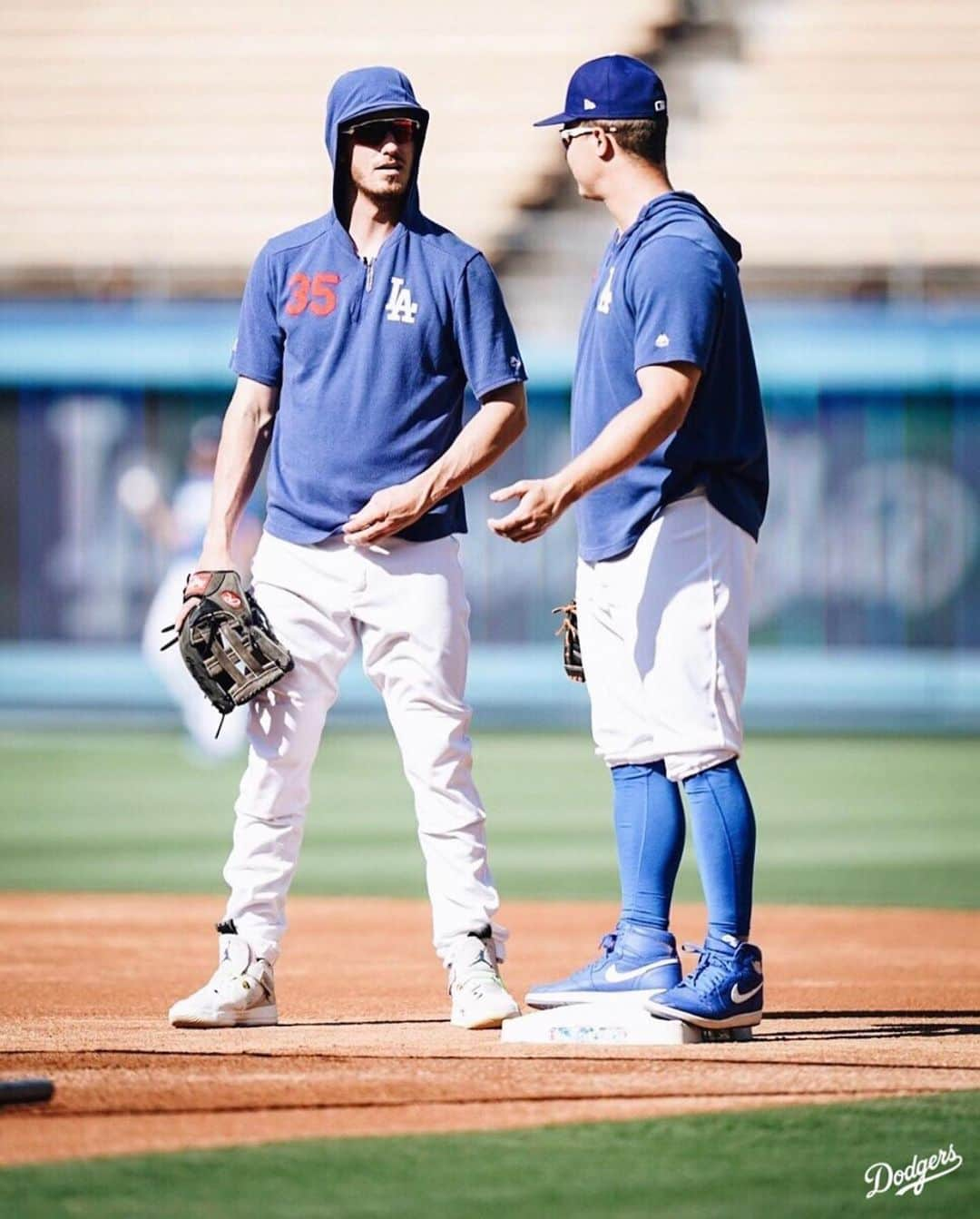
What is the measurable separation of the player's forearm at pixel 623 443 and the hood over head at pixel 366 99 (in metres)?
0.90

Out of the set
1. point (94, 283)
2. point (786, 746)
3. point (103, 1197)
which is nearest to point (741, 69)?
point (94, 283)

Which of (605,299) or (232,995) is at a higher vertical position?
(605,299)

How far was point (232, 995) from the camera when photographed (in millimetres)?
4727

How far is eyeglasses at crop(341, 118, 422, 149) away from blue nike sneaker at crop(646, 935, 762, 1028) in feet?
6.07

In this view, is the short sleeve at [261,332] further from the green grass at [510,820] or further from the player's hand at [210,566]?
the green grass at [510,820]

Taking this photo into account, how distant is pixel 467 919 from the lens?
4832 millimetres

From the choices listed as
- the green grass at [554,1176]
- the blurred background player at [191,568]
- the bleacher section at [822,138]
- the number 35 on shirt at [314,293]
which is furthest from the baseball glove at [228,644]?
the bleacher section at [822,138]

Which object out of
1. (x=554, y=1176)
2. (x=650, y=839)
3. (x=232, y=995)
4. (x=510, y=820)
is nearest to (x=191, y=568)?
(x=510, y=820)

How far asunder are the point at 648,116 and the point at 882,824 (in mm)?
6732

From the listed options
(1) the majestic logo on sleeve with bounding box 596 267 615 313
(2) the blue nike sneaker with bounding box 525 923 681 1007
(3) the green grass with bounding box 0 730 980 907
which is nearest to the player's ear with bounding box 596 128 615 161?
(1) the majestic logo on sleeve with bounding box 596 267 615 313

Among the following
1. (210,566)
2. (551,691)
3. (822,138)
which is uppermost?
(822,138)

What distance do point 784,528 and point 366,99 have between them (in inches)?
509

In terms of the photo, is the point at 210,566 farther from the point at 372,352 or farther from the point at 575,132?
the point at 575,132

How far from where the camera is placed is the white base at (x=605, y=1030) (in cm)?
444
